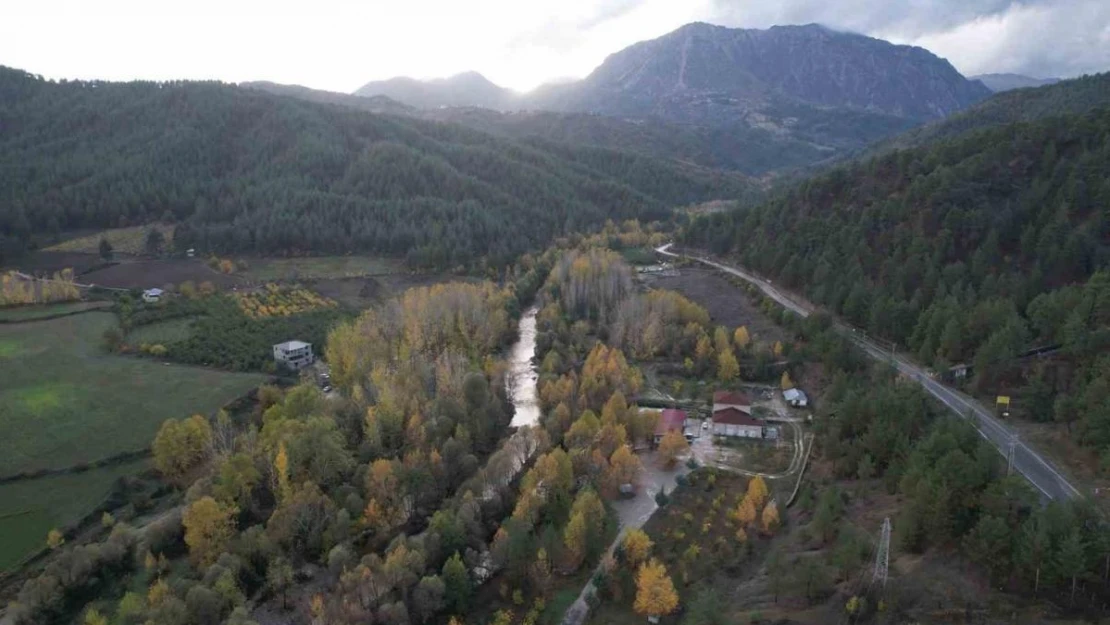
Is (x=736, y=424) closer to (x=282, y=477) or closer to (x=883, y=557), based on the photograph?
(x=883, y=557)

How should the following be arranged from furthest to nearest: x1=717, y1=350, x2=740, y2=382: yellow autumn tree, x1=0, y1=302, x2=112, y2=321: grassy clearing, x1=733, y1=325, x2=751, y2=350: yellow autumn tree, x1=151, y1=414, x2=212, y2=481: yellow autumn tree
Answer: x1=0, y1=302, x2=112, y2=321: grassy clearing < x1=733, y1=325, x2=751, y2=350: yellow autumn tree < x1=717, y1=350, x2=740, y2=382: yellow autumn tree < x1=151, y1=414, x2=212, y2=481: yellow autumn tree

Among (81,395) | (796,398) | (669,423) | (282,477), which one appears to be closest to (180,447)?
(282,477)

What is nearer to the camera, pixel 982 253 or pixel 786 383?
pixel 786 383

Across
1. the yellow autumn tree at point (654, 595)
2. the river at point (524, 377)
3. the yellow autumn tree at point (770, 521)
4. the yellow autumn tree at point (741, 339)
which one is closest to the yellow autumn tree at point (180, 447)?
the river at point (524, 377)

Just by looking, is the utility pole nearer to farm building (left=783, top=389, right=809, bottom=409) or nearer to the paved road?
the paved road

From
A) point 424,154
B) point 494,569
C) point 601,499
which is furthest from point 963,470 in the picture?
point 424,154

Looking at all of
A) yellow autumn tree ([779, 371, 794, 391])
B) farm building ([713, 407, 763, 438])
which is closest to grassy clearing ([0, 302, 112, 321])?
farm building ([713, 407, 763, 438])

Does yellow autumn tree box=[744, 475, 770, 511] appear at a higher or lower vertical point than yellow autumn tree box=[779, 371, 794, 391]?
higher
